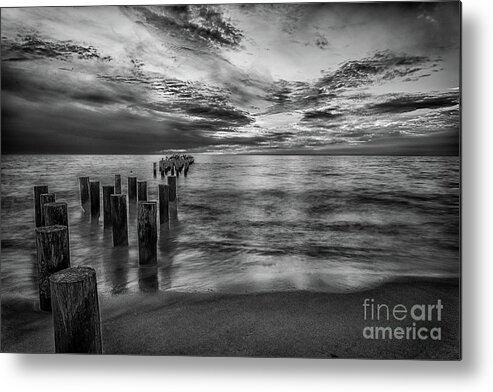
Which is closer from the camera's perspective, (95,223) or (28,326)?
(28,326)

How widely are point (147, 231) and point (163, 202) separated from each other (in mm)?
189

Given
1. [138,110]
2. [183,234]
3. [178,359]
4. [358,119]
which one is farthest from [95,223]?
[358,119]

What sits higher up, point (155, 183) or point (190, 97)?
point (190, 97)

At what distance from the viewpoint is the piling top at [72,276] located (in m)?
1.75

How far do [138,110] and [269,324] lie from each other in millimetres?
1322

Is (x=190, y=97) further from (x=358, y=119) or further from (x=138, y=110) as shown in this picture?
(x=358, y=119)

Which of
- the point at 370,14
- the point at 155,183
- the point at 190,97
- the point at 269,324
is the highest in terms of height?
the point at 370,14

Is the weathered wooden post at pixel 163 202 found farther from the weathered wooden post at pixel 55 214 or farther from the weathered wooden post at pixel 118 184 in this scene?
the weathered wooden post at pixel 55 214

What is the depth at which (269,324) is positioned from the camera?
220 centimetres

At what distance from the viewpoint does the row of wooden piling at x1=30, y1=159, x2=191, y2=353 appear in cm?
178

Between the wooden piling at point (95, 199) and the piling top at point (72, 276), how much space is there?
1.96 ft

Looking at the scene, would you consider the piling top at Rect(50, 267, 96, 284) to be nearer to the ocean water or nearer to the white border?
the ocean water

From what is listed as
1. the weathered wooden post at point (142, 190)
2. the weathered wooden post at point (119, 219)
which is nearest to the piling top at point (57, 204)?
the weathered wooden post at point (119, 219)

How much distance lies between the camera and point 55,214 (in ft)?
7.31
